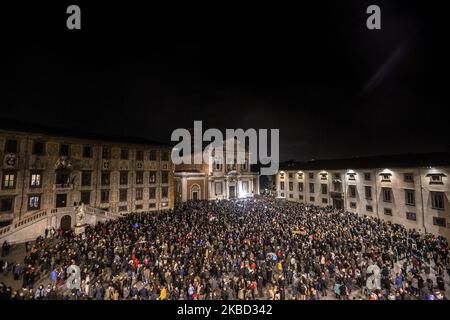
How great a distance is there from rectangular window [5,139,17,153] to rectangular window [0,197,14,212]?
16.5 ft

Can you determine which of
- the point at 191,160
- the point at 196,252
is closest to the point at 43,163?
the point at 196,252

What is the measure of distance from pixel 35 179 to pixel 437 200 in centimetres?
4610

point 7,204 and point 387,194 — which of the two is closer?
point 7,204

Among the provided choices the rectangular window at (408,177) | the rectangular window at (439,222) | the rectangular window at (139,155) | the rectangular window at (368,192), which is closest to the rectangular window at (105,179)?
the rectangular window at (139,155)

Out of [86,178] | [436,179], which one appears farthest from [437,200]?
[86,178]

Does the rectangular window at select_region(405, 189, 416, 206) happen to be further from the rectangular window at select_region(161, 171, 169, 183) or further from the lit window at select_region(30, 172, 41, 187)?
the lit window at select_region(30, 172, 41, 187)

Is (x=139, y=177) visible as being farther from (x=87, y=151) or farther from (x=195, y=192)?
(x=195, y=192)

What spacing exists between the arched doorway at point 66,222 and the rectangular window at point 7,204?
15.1 ft

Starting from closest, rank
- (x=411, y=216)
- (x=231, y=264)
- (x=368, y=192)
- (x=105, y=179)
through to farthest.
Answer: (x=231, y=264) → (x=411, y=216) → (x=105, y=179) → (x=368, y=192)

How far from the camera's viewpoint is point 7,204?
21.3 meters

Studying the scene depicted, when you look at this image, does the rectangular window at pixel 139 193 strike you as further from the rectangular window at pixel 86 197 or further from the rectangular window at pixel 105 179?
the rectangular window at pixel 86 197

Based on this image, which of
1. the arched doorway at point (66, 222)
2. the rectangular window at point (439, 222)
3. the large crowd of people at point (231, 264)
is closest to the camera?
the large crowd of people at point (231, 264)

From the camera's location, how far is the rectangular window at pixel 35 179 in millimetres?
22938

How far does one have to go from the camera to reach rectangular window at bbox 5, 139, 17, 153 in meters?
21.6
